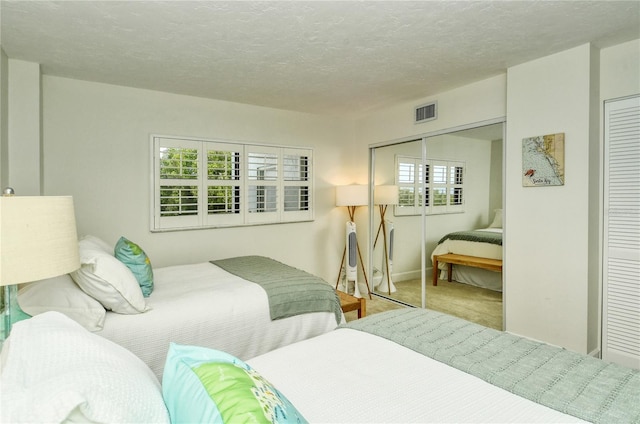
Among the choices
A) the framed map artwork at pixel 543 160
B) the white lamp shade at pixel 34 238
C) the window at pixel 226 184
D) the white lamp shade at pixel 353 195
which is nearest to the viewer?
the white lamp shade at pixel 34 238

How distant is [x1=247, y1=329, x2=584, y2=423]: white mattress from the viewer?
108 cm

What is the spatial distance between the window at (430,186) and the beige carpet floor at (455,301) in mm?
864

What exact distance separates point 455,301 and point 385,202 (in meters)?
1.49

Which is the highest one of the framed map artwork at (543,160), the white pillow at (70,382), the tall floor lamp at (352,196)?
the framed map artwork at (543,160)

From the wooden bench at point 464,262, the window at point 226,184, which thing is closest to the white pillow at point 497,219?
the wooden bench at point 464,262

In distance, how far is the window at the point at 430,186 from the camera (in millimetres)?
3773

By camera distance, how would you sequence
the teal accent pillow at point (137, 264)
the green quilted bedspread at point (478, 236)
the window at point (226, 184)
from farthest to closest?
the window at point (226, 184), the green quilted bedspread at point (478, 236), the teal accent pillow at point (137, 264)

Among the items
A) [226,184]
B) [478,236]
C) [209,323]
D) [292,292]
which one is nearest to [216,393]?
[209,323]

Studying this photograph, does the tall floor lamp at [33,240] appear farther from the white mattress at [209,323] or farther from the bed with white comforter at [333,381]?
the white mattress at [209,323]

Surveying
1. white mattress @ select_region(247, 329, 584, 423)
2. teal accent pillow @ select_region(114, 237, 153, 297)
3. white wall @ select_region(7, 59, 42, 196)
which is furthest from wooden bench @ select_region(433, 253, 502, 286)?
white wall @ select_region(7, 59, 42, 196)

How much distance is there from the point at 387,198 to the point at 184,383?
155 inches

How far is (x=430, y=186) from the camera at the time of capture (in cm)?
402

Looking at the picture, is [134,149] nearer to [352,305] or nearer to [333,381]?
[352,305]

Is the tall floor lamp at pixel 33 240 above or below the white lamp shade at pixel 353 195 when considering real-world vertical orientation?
below
